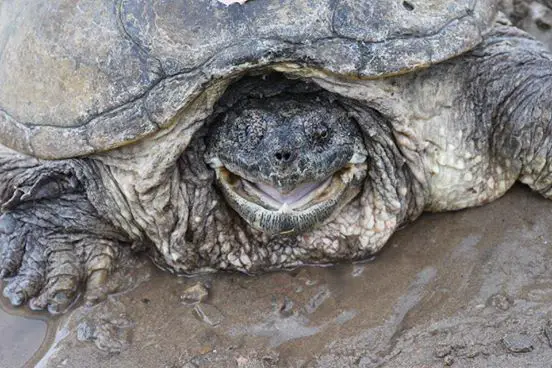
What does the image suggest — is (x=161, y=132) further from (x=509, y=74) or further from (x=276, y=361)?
(x=509, y=74)

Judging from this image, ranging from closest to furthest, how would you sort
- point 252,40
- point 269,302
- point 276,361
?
point 252,40
point 276,361
point 269,302

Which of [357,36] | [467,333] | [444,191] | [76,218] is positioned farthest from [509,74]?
[76,218]

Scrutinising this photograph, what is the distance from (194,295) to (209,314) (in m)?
0.12

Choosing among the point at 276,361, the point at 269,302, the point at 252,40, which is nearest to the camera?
the point at 252,40

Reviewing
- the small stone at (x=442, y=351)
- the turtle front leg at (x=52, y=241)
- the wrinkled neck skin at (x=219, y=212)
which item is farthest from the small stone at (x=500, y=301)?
the turtle front leg at (x=52, y=241)

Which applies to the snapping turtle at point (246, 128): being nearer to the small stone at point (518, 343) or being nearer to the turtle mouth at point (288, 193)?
the turtle mouth at point (288, 193)

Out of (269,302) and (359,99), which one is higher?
(359,99)

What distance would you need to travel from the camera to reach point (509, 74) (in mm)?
2773

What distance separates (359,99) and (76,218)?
1205mm

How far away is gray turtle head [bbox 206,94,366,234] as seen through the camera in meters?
2.52

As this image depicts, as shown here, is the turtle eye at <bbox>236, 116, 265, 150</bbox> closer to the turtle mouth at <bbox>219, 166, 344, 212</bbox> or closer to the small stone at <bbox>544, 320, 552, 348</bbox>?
the turtle mouth at <bbox>219, 166, 344, 212</bbox>

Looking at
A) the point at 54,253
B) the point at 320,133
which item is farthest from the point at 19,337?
the point at 320,133

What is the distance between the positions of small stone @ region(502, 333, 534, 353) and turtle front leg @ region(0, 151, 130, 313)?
149 centimetres

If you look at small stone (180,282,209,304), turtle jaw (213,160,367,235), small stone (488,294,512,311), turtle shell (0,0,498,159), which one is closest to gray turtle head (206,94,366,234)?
turtle jaw (213,160,367,235)
